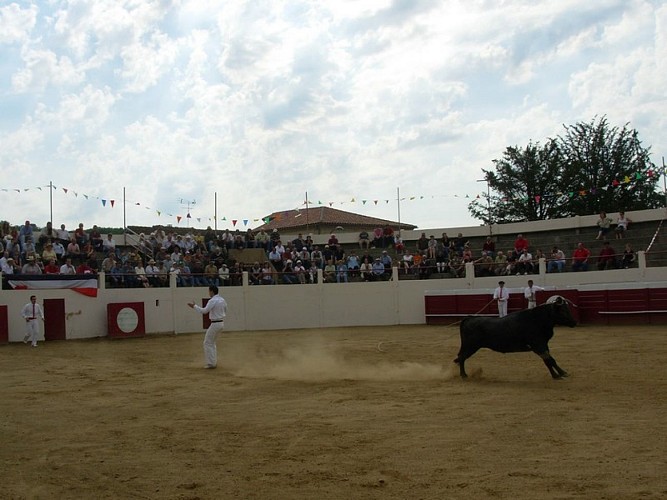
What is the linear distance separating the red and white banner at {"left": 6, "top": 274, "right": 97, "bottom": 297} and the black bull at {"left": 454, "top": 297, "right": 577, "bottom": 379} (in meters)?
14.7

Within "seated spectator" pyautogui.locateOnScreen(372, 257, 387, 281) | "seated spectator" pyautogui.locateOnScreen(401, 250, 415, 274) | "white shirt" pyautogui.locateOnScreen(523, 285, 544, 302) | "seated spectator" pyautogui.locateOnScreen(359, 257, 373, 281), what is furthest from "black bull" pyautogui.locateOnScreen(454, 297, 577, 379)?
"seated spectator" pyautogui.locateOnScreen(372, 257, 387, 281)

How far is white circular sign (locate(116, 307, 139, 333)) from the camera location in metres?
22.6

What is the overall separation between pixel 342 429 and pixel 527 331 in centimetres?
452

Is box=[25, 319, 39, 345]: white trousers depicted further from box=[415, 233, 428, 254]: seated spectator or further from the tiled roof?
the tiled roof

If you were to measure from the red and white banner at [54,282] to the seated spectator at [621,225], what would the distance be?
59.9 feet

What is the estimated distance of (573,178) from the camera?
44.9m

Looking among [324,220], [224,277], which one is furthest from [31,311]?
[324,220]

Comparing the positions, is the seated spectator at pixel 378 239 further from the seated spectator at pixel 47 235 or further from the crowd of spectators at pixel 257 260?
the seated spectator at pixel 47 235

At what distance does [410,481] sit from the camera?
19.6 feet

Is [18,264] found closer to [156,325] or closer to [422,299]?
[156,325]

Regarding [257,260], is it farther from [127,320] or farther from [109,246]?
[127,320]

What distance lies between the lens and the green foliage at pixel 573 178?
42.3 meters

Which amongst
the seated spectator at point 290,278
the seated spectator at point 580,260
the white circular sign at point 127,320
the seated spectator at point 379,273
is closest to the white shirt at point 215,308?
→ the white circular sign at point 127,320

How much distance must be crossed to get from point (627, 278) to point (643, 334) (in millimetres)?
5051
